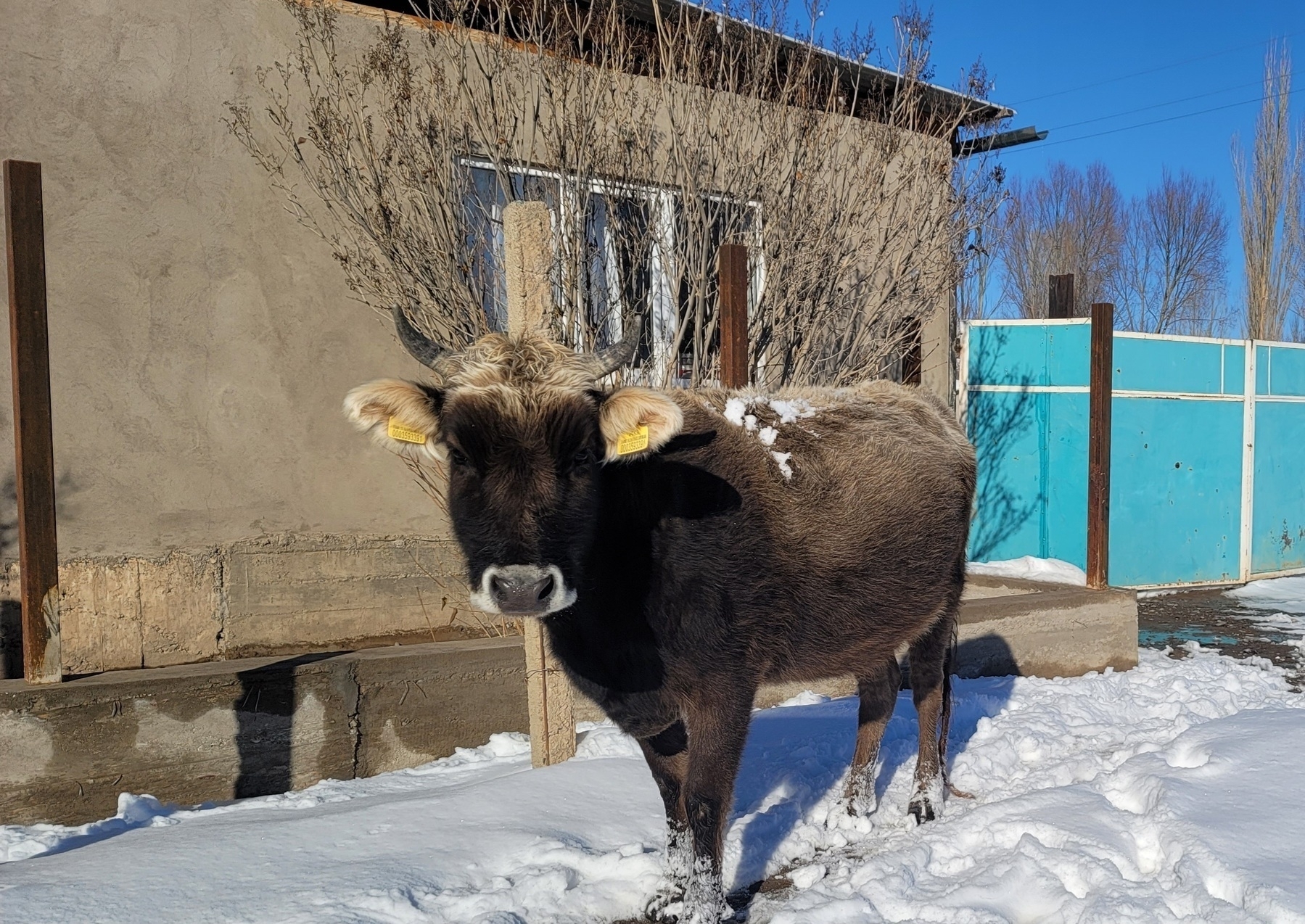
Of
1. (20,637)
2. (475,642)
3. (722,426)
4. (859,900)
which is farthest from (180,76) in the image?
(859,900)

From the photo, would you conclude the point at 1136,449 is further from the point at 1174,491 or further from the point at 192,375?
the point at 192,375

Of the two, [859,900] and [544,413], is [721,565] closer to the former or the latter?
[544,413]

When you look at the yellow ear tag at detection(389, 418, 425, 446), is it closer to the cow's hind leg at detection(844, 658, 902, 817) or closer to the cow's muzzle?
the cow's muzzle

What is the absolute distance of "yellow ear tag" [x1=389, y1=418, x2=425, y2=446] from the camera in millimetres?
3407

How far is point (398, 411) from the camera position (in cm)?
A: 339

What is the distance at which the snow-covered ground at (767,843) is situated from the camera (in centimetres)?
349

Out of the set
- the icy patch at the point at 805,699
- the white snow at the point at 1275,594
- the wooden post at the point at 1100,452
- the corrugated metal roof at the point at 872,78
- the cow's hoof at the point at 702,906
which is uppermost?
the corrugated metal roof at the point at 872,78

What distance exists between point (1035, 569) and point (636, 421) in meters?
8.34

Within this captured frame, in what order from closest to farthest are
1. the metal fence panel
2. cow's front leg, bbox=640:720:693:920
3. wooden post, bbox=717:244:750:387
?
1. cow's front leg, bbox=640:720:693:920
2. wooden post, bbox=717:244:750:387
3. the metal fence panel

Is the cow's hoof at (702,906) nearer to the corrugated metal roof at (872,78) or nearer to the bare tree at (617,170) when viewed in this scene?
the bare tree at (617,170)

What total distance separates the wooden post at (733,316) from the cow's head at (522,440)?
8.20 ft

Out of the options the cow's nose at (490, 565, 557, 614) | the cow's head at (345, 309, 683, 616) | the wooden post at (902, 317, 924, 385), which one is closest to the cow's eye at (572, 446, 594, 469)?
the cow's head at (345, 309, 683, 616)

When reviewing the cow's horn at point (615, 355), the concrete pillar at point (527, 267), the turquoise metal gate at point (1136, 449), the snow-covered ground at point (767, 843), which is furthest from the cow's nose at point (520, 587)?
the turquoise metal gate at point (1136, 449)

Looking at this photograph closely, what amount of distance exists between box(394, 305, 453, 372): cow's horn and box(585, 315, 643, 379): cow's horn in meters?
0.53
